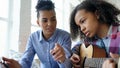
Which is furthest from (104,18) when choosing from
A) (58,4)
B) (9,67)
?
(58,4)

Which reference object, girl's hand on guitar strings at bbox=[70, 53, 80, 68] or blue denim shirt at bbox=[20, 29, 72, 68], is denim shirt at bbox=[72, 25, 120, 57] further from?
blue denim shirt at bbox=[20, 29, 72, 68]

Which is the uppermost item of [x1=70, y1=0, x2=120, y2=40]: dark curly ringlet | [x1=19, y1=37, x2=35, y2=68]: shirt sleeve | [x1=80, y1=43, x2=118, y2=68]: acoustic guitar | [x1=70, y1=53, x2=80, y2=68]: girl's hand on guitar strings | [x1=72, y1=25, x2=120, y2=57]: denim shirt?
[x1=70, y1=0, x2=120, y2=40]: dark curly ringlet

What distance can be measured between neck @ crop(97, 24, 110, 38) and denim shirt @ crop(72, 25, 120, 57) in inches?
1.0

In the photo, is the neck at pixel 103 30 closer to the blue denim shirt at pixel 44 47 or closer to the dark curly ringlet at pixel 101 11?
the dark curly ringlet at pixel 101 11

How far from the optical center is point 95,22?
3.82ft

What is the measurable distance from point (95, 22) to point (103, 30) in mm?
57

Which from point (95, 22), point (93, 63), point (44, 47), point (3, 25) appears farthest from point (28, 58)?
point (3, 25)

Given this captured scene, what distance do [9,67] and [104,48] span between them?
1.39ft

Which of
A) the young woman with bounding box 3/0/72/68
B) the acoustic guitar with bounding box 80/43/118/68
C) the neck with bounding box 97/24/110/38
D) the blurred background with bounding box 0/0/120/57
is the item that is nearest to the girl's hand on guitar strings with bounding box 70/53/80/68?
the acoustic guitar with bounding box 80/43/118/68

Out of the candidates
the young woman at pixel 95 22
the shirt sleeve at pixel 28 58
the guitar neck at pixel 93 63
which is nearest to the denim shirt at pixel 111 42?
the young woman at pixel 95 22

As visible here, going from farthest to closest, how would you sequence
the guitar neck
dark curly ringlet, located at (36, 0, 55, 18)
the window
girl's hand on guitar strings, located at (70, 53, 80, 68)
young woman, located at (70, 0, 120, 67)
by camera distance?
the window < dark curly ringlet, located at (36, 0, 55, 18) < young woman, located at (70, 0, 120, 67) < girl's hand on guitar strings, located at (70, 53, 80, 68) < the guitar neck

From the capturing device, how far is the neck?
1157mm

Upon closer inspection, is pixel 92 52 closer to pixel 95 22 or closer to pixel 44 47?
pixel 95 22

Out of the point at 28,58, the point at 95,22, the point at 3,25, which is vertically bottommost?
the point at 28,58
